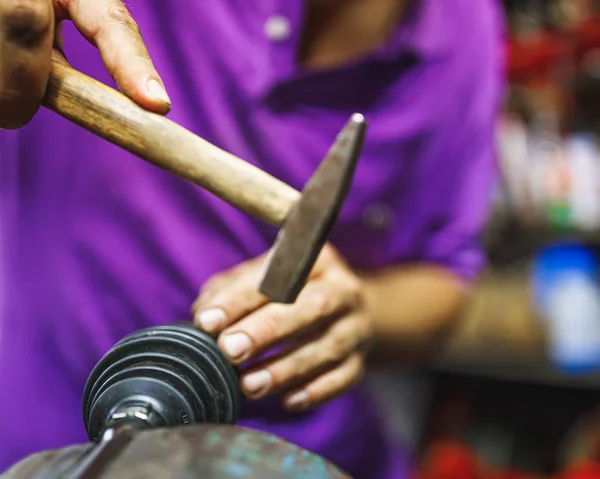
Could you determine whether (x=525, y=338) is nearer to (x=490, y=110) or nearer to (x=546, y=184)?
(x=546, y=184)

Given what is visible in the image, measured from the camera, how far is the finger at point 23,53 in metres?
0.21

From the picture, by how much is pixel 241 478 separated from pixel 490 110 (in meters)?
0.65

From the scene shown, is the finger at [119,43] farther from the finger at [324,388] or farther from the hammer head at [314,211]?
the finger at [324,388]

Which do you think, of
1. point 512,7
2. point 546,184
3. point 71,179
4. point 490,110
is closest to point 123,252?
point 71,179

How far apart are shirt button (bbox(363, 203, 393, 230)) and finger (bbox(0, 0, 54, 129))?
1.37 ft

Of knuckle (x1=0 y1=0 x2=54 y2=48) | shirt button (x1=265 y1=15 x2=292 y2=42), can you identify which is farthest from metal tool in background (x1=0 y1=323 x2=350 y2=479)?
shirt button (x1=265 y1=15 x2=292 y2=42)

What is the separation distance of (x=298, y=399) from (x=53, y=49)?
0.20 metres

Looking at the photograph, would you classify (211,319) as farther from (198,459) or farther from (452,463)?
(452,463)

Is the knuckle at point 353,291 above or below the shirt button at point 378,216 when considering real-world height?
above

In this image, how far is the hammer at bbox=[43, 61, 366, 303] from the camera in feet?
0.79

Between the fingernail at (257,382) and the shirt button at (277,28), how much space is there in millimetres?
280

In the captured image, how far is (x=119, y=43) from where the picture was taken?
23 cm

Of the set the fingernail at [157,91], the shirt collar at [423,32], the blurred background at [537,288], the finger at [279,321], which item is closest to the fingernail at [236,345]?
the finger at [279,321]

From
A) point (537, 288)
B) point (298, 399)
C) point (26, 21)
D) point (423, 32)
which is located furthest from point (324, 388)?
point (537, 288)
